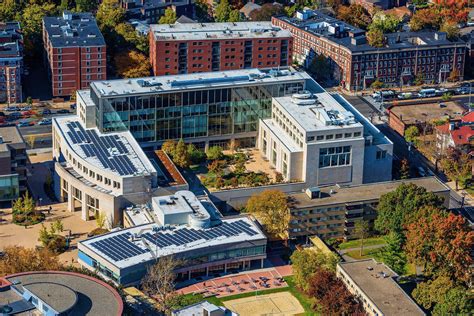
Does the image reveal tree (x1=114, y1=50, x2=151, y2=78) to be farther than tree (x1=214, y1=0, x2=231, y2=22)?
No

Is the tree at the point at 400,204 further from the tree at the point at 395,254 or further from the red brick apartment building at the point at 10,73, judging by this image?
the red brick apartment building at the point at 10,73

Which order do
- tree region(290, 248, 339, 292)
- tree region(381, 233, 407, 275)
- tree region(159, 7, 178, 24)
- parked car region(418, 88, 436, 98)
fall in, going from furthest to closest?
1. tree region(159, 7, 178, 24)
2. parked car region(418, 88, 436, 98)
3. tree region(381, 233, 407, 275)
4. tree region(290, 248, 339, 292)

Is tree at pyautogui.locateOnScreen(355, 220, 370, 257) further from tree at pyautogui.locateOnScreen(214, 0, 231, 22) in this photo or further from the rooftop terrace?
tree at pyautogui.locateOnScreen(214, 0, 231, 22)

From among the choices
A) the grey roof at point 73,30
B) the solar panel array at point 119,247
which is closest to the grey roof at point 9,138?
the solar panel array at point 119,247

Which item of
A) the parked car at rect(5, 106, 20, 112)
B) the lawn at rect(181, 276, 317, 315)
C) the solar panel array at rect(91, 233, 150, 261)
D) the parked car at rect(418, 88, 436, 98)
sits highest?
the parked car at rect(418, 88, 436, 98)

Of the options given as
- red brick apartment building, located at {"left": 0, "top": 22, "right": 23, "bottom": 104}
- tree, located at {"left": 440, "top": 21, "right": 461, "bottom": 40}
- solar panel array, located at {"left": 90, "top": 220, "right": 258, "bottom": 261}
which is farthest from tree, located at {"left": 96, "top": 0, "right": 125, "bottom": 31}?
solar panel array, located at {"left": 90, "top": 220, "right": 258, "bottom": 261}

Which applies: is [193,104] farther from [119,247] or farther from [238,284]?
[238,284]

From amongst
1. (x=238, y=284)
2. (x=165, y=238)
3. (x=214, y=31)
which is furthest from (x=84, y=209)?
(x=214, y=31)
